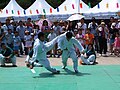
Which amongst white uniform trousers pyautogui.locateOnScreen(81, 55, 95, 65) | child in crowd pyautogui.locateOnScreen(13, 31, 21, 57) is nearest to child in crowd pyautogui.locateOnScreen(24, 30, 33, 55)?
child in crowd pyautogui.locateOnScreen(13, 31, 21, 57)

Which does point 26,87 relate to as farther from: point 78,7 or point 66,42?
point 78,7

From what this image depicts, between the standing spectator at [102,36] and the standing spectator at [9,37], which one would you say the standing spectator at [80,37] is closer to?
the standing spectator at [102,36]

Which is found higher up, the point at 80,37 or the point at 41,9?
the point at 41,9

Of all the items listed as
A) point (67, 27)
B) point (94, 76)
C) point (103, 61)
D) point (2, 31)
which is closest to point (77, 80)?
point (94, 76)

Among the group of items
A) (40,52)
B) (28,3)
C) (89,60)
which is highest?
(28,3)

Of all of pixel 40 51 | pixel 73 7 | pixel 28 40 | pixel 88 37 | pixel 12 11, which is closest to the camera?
pixel 40 51

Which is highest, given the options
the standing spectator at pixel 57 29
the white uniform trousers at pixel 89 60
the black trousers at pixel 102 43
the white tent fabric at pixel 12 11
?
the white tent fabric at pixel 12 11

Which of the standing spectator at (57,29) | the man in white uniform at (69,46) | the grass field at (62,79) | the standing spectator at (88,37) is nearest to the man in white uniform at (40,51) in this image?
the grass field at (62,79)

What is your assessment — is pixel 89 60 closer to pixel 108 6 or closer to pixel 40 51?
pixel 40 51

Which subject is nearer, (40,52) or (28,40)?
(40,52)

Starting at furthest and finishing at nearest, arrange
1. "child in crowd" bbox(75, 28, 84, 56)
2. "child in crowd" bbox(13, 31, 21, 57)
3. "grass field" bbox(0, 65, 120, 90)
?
"child in crowd" bbox(13, 31, 21, 57)
"child in crowd" bbox(75, 28, 84, 56)
"grass field" bbox(0, 65, 120, 90)

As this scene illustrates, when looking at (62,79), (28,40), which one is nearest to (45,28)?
(28,40)

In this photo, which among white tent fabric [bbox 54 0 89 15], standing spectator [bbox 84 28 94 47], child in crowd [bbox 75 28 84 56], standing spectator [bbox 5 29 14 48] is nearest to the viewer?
standing spectator [bbox 84 28 94 47]

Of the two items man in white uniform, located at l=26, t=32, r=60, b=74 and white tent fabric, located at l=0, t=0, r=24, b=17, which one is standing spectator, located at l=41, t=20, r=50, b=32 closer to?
man in white uniform, located at l=26, t=32, r=60, b=74
